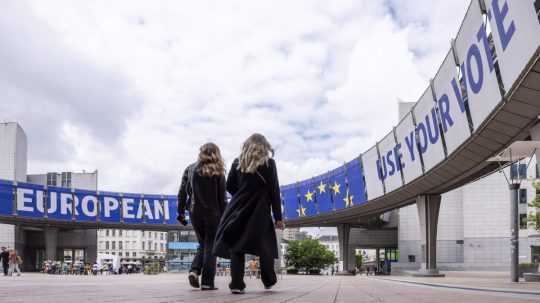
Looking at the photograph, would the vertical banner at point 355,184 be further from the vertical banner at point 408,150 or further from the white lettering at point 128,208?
the white lettering at point 128,208

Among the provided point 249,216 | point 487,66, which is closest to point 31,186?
point 487,66

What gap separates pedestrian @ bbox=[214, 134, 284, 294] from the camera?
22.1 feet

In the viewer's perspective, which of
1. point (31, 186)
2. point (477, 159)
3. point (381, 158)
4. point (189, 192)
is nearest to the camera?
point (189, 192)

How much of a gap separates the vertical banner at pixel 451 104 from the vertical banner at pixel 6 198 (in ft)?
116

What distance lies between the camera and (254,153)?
672cm

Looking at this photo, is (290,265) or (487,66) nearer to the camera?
(487,66)

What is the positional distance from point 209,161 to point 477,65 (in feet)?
34.1

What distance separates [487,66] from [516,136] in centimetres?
324

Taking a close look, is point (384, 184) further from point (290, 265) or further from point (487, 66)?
point (290, 265)

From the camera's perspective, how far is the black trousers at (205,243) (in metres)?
7.29

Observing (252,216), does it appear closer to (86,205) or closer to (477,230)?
(86,205)

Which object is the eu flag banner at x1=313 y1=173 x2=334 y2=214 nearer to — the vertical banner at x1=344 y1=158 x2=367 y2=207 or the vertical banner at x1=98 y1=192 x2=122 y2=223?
the vertical banner at x1=344 y1=158 x2=367 y2=207

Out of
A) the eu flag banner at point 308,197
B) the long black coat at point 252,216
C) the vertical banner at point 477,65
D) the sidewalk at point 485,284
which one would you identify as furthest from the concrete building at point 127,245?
the long black coat at point 252,216

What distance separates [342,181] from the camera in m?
38.1
